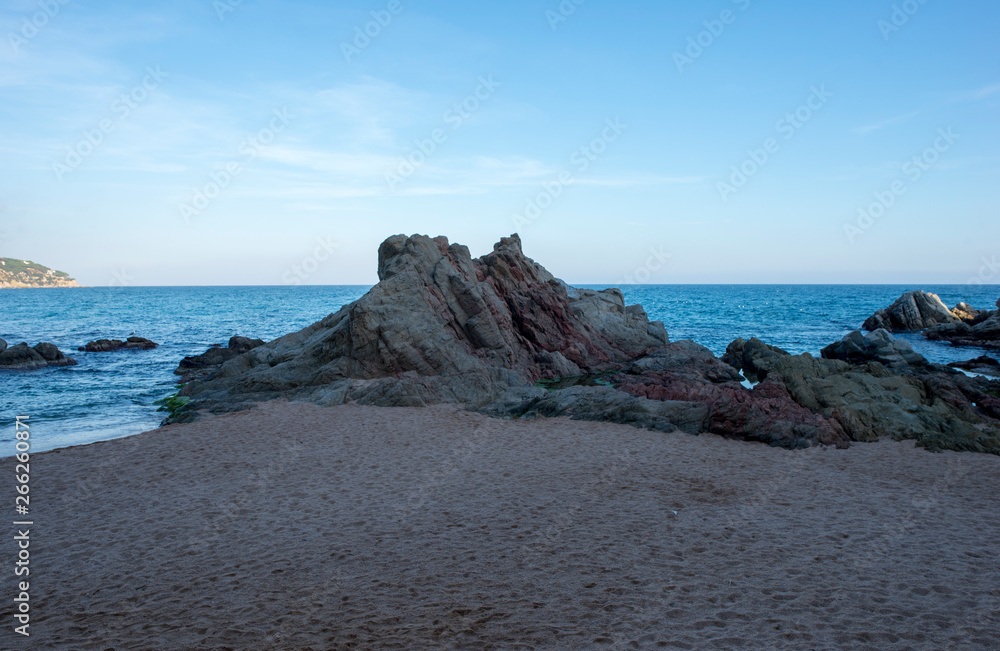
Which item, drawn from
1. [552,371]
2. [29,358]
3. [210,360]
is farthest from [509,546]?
[29,358]

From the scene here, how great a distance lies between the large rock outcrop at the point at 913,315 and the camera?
5588 cm

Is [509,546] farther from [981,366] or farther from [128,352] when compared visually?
[128,352]

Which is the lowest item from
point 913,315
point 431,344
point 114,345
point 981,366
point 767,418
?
point 114,345

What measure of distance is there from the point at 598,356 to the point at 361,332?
1257 centimetres

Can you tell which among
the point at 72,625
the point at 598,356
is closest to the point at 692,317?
the point at 598,356

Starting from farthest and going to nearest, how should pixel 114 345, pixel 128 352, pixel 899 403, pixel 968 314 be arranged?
pixel 968 314 < pixel 114 345 < pixel 128 352 < pixel 899 403

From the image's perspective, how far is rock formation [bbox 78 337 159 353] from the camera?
41562mm

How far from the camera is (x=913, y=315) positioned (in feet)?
184

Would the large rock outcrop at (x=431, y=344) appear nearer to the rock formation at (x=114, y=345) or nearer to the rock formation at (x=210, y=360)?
the rock formation at (x=210, y=360)

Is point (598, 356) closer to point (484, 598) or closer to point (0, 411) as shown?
point (484, 598)

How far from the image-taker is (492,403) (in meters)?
20.6

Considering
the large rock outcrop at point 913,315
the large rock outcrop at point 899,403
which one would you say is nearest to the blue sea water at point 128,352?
the large rock outcrop at point 913,315

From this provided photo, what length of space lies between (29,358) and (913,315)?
6912 cm

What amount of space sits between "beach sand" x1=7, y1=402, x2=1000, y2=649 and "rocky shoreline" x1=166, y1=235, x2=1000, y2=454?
186cm
